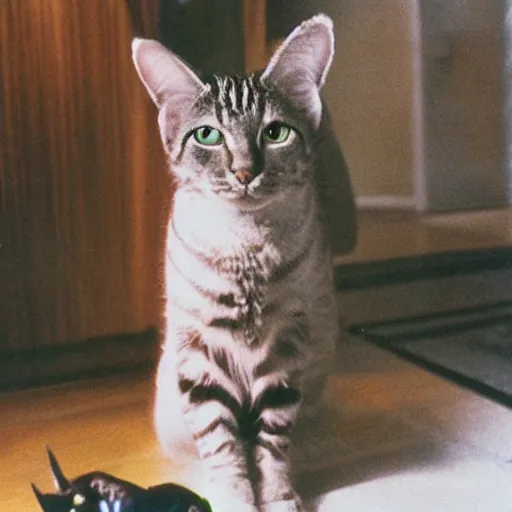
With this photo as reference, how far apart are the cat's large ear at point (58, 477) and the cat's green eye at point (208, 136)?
43cm

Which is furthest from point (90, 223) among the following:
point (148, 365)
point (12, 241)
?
point (148, 365)

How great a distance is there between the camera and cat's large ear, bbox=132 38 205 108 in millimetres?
887

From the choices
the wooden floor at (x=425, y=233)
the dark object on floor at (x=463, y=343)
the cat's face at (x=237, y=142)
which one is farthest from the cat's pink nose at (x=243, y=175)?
the dark object on floor at (x=463, y=343)

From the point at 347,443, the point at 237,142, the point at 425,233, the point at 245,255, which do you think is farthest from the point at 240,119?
the point at 347,443

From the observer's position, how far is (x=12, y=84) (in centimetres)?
90

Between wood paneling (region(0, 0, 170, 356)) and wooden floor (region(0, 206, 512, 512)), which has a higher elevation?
wood paneling (region(0, 0, 170, 356))

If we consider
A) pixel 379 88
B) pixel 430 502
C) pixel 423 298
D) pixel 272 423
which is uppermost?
pixel 379 88

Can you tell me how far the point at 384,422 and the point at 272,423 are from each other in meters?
0.19

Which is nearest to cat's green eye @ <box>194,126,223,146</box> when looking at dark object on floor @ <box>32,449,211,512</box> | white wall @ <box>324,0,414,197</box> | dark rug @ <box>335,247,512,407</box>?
white wall @ <box>324,0,414,197</box>

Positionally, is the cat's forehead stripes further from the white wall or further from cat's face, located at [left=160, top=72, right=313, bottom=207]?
the white wall

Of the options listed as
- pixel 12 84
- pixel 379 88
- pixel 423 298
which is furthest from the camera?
pixel 423 298

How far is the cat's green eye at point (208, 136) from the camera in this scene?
2.88 ft

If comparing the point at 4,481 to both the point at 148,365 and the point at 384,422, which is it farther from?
the point at 384,422

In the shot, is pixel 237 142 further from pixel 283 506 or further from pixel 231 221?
pixel 283 506
